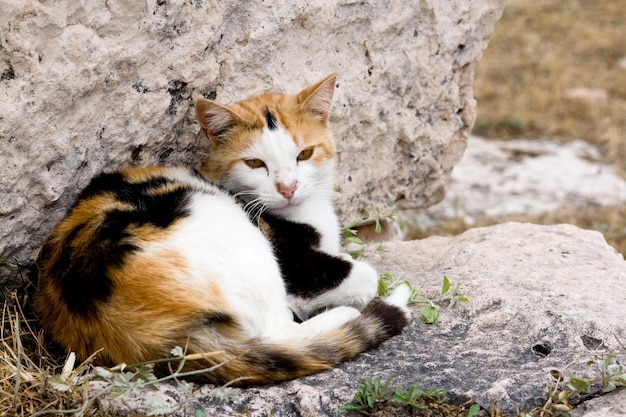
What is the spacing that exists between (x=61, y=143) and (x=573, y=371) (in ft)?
6.37

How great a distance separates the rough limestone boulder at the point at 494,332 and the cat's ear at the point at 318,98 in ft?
2.66

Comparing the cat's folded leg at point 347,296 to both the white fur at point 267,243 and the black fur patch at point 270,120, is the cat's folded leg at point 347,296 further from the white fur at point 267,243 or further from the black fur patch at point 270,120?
the black fur patch at point 270,120

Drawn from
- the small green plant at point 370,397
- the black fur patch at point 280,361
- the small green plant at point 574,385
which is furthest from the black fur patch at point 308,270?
the small green plant at point 574,385

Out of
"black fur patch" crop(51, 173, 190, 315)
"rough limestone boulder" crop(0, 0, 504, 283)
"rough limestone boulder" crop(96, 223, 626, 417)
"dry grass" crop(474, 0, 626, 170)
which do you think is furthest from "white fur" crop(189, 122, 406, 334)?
"dry grass" crop(474, 0, 626, 170)

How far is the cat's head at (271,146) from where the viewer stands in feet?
10.3

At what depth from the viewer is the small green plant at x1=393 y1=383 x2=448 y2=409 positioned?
2.50 m

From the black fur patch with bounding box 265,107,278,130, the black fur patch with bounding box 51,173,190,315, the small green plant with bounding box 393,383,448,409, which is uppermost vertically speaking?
the black fur patch with bounding box 265,107,278,130

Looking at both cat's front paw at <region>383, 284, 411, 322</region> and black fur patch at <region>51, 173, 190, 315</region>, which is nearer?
black fur patch at <region>51, 173, 190, 315</region>

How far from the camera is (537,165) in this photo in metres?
6.45

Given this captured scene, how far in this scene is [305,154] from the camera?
3270 mm

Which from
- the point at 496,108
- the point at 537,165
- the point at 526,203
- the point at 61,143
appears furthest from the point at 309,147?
the point at 496,108

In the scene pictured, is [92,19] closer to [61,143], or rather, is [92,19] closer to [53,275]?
[61,143]

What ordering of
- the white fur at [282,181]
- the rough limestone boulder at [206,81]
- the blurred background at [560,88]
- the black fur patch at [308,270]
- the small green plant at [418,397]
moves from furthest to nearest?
the blurred background at [560,88]
the white fur at [282,181]
the black fur patch at [308,270]
the rough limestone boulder at [206,81]
the small green plant at [418,397]

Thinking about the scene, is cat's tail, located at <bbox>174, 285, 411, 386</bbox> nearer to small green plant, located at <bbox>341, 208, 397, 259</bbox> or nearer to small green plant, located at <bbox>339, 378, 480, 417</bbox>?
small green plant, located at <bbox>339, 378, 480, 417</bbox>
